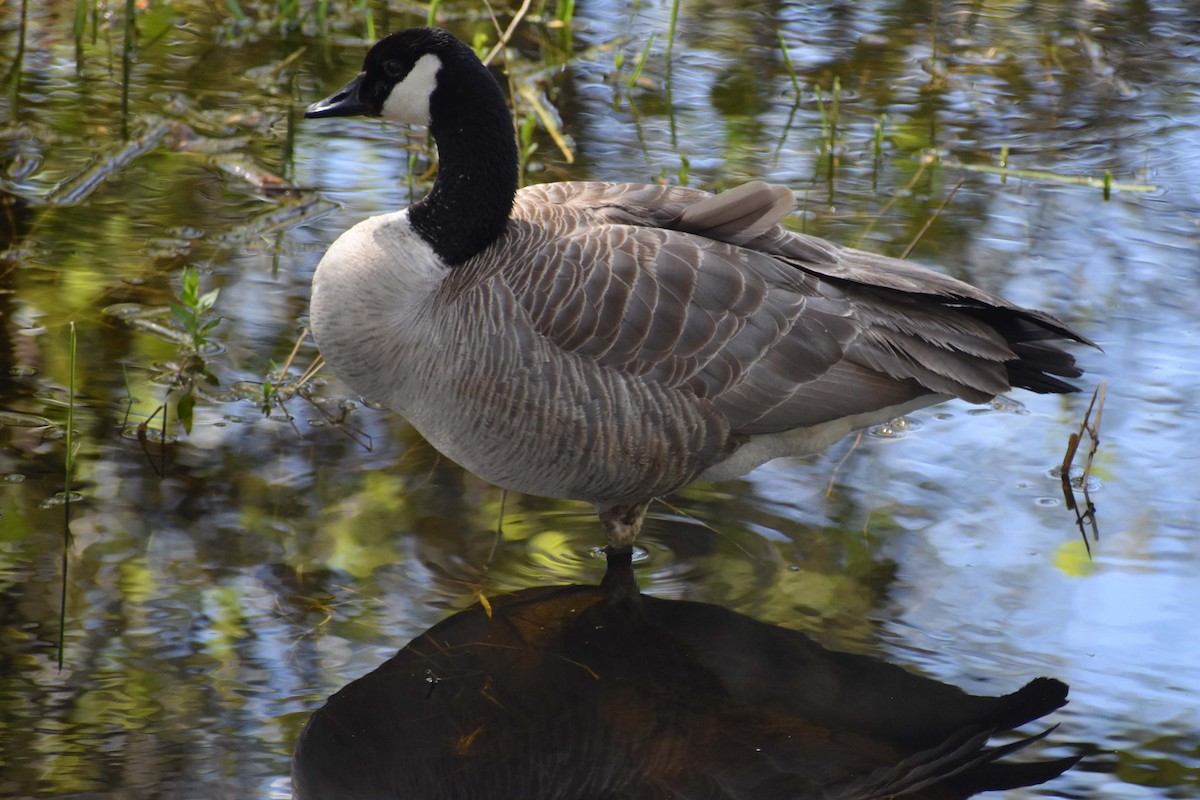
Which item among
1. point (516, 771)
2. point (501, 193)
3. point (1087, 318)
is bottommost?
point (516, 771)

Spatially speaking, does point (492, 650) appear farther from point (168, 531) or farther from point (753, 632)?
point (168, 531)

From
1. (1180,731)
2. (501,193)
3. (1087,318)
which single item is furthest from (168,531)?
(1087,318)

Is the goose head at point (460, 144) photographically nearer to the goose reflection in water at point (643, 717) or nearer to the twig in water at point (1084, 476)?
the goose reflection in water at point (643, 717)

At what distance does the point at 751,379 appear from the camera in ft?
15.5

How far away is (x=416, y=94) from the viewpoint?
16.1 ft

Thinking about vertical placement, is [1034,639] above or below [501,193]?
below

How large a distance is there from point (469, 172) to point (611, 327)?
29.9 inches

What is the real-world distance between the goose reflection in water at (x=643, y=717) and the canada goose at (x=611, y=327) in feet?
1.74

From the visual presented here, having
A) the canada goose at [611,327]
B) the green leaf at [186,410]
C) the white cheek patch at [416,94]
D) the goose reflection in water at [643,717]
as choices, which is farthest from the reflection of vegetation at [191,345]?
the goose reflection in water at [643,717]

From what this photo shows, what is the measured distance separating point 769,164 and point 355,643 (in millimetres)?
4422

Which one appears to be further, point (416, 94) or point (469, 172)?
point (416, 94)

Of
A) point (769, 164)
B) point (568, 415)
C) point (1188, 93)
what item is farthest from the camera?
point (1188, 93)

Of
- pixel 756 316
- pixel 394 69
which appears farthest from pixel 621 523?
pixel 394 69

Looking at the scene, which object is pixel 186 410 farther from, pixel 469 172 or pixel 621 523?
pixel 621 523
